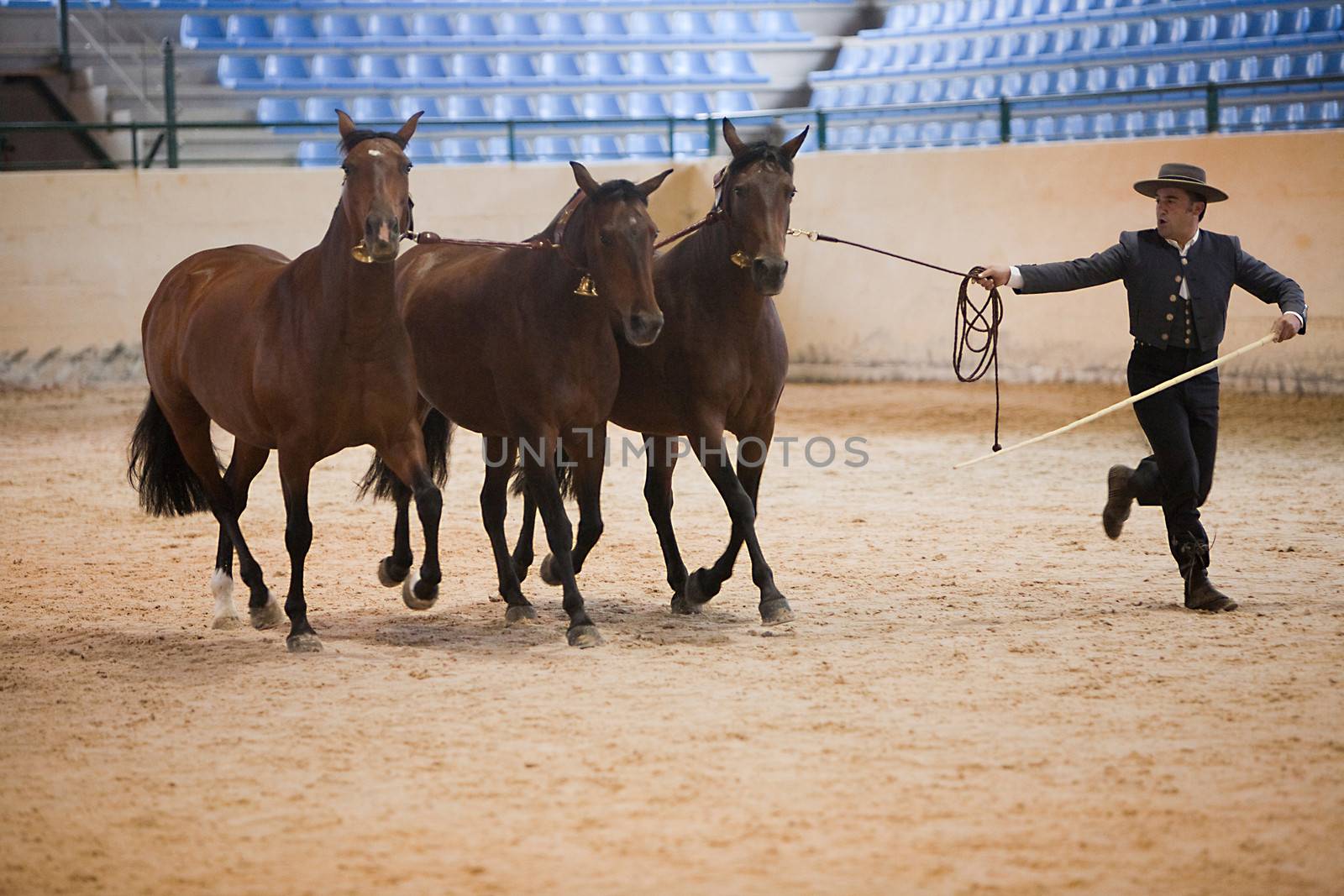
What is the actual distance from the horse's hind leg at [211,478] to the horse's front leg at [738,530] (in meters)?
1.71

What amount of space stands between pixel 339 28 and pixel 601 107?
3.46 meters

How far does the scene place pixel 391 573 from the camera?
561cm

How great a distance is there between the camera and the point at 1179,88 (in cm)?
1145

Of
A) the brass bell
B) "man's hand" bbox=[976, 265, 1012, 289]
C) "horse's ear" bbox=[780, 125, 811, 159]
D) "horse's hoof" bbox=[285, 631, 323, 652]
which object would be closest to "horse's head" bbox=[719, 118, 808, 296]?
"horse's ear" bbox=[780, 125, 811, 159]

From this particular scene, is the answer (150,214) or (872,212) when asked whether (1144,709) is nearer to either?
(872,212)

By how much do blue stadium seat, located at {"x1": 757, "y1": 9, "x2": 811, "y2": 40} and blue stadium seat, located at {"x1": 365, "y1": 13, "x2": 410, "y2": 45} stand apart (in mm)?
4611

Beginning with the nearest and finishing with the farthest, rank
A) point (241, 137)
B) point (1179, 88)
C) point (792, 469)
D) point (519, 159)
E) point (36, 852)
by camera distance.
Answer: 1. point (36, 852)
2. point (792, 469)
3. point (1179, 88)
4. point (519, 159)
5. point (241, 137)

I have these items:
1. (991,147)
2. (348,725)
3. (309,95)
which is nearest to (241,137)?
(309,95)

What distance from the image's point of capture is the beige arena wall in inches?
485

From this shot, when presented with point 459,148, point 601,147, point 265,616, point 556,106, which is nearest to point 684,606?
point 265,616

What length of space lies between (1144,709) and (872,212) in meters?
9.80

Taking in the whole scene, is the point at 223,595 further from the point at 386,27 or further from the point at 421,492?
the point at 386,27

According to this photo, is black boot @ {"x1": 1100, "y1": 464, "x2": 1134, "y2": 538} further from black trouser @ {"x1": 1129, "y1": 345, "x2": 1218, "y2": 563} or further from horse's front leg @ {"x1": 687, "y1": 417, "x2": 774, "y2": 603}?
horse's front leg @ {"x1": 687, "y1": 417, "x2": 774, "y2": 603}

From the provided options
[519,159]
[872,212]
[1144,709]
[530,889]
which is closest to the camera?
[530,889]
